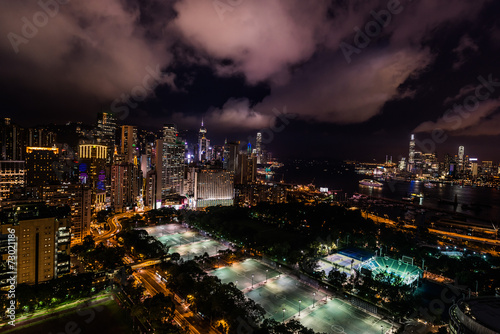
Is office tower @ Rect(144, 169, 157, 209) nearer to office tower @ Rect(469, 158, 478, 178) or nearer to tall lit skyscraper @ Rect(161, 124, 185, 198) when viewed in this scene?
tall lit skyscraper @ Rect(161, 124, 185, 198)

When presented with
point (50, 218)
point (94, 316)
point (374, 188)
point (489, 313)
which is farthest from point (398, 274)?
point (374, 188)

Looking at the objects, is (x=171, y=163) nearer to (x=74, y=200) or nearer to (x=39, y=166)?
(x=39, y=166)

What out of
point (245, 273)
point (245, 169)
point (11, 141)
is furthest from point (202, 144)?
point (245, 273)

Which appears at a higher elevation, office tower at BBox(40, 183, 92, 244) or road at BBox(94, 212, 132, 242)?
office tower at BBox(40, 183, 92, 244)

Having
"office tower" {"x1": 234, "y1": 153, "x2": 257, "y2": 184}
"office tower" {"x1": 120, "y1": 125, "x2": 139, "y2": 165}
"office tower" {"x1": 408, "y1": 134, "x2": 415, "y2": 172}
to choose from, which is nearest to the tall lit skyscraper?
"office tower" {"x1": 120, "y1": 125, "x2": 139, "y2": 165}

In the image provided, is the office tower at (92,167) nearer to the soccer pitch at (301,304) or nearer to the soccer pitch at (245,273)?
the soccer pitch at (245,273)

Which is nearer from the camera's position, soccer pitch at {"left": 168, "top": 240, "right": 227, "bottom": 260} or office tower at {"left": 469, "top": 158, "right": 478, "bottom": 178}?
soccer pitch at {"left": 168, "top": 240, "right": 227, "bottom": 260}

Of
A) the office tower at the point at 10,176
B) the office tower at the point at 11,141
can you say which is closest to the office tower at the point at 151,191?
the office tower at the point at 10,176
